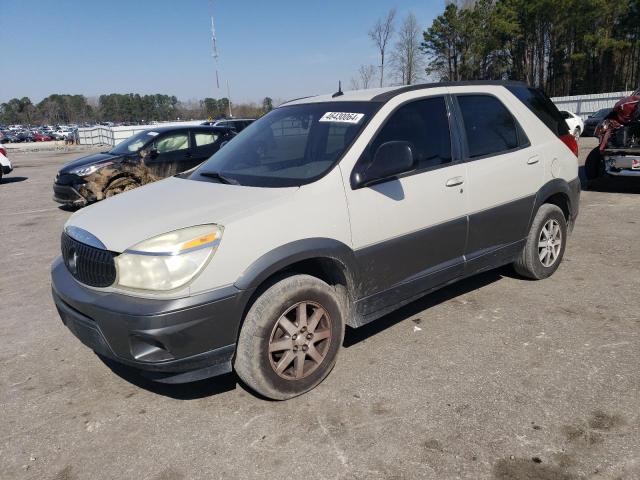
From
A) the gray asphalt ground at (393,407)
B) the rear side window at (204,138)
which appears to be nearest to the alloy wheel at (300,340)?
the gray asphalt ground at (393,407)

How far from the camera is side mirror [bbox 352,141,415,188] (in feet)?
10.5

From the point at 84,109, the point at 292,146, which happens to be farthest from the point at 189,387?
the point at 84,109

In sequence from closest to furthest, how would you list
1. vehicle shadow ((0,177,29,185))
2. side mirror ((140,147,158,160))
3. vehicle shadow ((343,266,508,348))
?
vehicle shadow ((343,266,508,348))
side mirror ((140,147,158,160))
vehicle shadow ((0,177,29,185))

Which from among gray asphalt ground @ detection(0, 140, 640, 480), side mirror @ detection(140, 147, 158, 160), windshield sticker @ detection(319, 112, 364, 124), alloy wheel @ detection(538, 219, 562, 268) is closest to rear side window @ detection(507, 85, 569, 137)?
alloy wheel @ detection(538, 219, 562, 268)

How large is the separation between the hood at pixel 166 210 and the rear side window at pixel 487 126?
1718 mm

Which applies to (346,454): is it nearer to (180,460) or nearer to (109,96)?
(180,460)

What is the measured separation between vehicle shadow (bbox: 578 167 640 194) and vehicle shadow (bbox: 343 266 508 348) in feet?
19.2

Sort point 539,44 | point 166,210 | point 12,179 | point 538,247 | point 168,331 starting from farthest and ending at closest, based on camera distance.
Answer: point 539,44 → point 12,179 → point 538,247 → point 166,210 → point 168,331

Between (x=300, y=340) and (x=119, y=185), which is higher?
(x=119, y=185)

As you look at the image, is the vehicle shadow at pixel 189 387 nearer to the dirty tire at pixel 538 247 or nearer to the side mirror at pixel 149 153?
the dirty tire at pixel 538 247

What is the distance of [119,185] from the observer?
9.51 m

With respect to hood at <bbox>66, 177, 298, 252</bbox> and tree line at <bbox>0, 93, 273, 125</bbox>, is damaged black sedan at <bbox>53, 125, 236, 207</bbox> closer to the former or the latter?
hood at <bbox>66, 177, 298, 252</bbox>

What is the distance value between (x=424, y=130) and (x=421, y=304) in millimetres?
1560

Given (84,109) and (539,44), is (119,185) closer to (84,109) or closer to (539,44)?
(539,44)
